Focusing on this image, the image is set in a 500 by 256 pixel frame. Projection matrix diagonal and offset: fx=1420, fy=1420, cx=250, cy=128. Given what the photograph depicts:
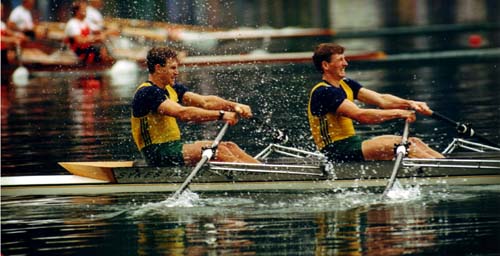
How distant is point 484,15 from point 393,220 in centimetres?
3293

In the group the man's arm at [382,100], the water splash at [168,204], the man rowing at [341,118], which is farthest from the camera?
the man's arm at [382,100]

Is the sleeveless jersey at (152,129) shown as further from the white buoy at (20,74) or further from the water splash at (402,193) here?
the white buoy at (20,74)

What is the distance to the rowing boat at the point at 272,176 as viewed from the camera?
496 inches

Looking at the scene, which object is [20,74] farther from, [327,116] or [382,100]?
[327,116]

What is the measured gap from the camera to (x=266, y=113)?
20734mm

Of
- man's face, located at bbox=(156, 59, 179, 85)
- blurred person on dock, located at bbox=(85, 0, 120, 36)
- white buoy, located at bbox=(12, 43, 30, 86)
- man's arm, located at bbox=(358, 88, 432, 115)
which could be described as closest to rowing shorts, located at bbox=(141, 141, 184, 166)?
man's face, located at bbox=(156, 59, 179, 85)

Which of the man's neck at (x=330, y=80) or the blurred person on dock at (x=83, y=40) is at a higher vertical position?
the blurred person on dock at (x=83, y=40)

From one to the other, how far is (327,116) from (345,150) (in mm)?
348

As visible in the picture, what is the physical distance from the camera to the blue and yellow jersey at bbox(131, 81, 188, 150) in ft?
42.3

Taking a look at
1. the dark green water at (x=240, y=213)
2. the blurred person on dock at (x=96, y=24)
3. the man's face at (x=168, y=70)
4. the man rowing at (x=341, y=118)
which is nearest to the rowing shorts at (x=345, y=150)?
the man rowing at (x=341, y=118)

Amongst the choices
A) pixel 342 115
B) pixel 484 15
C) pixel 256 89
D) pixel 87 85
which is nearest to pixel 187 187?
pixel 342 115

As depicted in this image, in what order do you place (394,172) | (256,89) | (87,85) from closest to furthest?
(394,172)
(256,89)
(87,85)

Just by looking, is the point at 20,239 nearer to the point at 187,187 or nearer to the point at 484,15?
the point at 187,187

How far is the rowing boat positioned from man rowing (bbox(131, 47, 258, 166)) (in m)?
0.15
